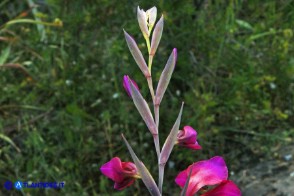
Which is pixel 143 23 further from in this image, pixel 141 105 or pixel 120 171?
pixel 120 171

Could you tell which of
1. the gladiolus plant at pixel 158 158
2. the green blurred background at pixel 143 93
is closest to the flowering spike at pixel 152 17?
the gladiolus plant at pixel 158 158

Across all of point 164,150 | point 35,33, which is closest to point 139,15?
point 164,150

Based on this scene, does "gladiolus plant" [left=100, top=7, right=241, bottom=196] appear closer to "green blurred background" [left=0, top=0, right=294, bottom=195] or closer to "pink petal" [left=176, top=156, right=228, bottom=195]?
"pink petal" [left=176, top=156, right=228, bottom=195]

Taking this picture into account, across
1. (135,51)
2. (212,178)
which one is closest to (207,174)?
(212,178)

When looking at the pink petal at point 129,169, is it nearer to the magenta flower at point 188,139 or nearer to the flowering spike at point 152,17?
the magenta flower at point 188,139

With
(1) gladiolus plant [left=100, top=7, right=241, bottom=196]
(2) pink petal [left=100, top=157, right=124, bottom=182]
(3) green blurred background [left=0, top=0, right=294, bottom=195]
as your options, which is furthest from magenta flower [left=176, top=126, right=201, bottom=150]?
(3) green blurred background [left=0, top=0, right=294, bottom=195]
